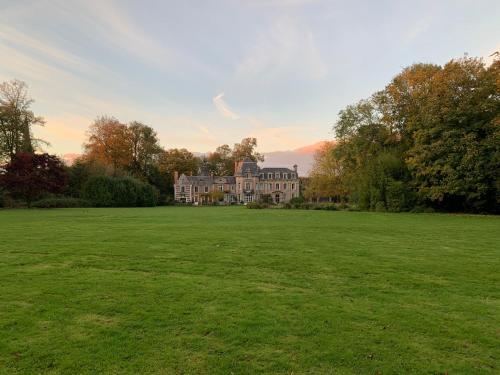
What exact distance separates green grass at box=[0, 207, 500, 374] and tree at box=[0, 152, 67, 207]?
1170 inches

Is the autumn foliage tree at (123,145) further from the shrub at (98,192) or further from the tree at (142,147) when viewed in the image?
the shrub at (98,192)

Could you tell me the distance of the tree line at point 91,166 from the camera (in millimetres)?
35031

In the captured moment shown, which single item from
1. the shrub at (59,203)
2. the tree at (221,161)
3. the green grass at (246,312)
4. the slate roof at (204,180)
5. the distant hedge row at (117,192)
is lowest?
the green grass at (246,312)

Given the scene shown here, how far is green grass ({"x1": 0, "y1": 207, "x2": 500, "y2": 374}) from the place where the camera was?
3.45 metres

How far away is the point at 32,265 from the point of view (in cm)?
739

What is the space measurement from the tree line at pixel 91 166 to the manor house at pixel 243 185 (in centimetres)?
408

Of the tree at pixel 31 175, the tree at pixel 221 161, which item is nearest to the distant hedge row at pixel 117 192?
the tree at pixel 31 175

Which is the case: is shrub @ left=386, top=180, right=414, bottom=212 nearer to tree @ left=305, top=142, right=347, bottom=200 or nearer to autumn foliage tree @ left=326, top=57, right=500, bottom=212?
autumn foliage tree @ left=326, top=57, right=500, bottom=212

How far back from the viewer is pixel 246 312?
472 cm

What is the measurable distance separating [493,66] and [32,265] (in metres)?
31.3

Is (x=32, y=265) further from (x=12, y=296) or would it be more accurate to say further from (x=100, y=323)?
(x=100, y=323)

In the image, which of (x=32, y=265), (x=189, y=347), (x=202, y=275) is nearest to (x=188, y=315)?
(x=189, y=347)

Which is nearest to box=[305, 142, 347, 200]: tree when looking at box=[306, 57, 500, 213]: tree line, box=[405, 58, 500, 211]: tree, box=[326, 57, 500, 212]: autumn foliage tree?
box=[306, 57, 500, 213]: tree line

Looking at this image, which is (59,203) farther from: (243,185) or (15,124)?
(243,185)
